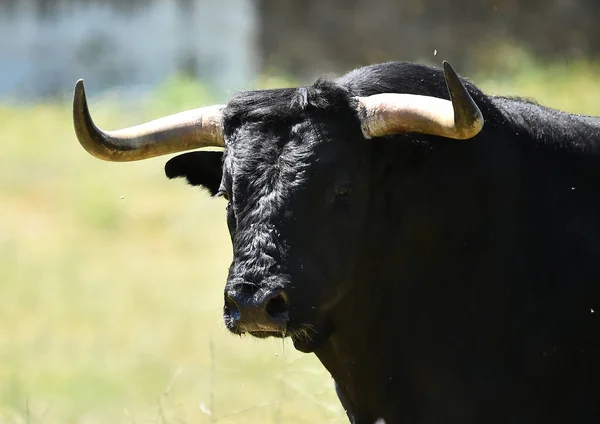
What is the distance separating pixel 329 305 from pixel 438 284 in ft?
1.86

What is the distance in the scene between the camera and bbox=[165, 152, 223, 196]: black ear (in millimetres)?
6168

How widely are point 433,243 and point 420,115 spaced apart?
0.66 metres

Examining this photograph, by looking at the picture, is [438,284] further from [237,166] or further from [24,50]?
[24,50]

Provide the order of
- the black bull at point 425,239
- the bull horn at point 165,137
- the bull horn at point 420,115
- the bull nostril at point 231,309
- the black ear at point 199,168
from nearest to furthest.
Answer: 1. the bull horn at point 420,115
2. the bull nostril at point 231,309
3. the black bull at point 425,239
4. the bull horn at point 165,137
5. the black ear at point 199,168

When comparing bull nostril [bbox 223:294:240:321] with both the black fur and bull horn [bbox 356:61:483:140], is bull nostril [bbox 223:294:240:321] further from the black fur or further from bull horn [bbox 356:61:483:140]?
bull horn [bbox 356:61:483:140]

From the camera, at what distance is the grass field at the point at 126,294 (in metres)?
9.56

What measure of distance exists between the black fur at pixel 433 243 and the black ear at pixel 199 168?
21.7 inches

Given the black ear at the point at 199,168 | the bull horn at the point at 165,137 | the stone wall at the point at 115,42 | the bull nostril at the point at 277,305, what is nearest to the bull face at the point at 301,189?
the bull nostril at the point at 277,305

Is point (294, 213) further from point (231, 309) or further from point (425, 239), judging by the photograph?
point (425, 239)

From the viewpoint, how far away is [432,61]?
77.0 ft

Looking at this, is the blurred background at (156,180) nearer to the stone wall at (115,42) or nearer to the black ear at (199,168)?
the stone wall at (115,42)

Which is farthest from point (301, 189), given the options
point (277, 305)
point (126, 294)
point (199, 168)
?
point (126, 294)

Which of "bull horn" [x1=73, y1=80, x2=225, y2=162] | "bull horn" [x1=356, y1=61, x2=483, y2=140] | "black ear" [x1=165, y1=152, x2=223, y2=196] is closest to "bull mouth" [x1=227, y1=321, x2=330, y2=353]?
"bull horn" [x1=356, y1=61, x2=483, y2=140]

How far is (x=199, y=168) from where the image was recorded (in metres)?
6.25
